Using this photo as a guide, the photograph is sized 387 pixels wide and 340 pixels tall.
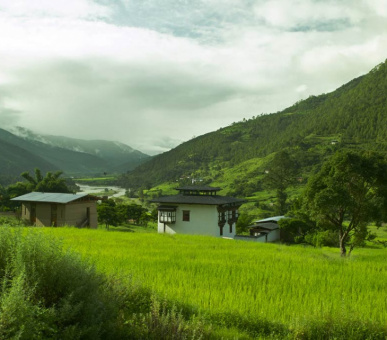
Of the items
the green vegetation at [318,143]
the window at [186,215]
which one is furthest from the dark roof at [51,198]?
the green vegetation at [318,143]

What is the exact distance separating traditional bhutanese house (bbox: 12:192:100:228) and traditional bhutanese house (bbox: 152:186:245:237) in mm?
8468

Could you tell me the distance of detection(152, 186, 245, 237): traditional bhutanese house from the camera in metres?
44.3

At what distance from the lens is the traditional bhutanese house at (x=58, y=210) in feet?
131

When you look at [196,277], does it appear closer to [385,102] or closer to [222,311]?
[222,311]

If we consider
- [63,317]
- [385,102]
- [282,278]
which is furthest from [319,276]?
[385,102]

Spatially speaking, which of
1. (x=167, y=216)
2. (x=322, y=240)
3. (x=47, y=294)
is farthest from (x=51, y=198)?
(x=47, y=294)

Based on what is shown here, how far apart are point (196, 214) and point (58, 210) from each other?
15900 millimetres

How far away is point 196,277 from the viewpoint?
35.3 feet

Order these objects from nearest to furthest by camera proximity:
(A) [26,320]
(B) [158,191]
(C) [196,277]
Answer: (A) [26,320], (C) [196,277], (B) [158,191]

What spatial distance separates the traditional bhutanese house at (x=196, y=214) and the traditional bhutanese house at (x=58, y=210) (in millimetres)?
8468

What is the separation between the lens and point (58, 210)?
131 ft

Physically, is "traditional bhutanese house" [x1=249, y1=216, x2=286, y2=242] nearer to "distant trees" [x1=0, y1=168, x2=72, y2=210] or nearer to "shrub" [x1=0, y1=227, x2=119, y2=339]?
"distant trees" [x1=0, y1=168, x2=72, y2=210]

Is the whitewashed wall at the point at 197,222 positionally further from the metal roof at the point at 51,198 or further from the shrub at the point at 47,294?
the shrub at the point at 47,294

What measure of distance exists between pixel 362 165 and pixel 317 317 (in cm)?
1825
